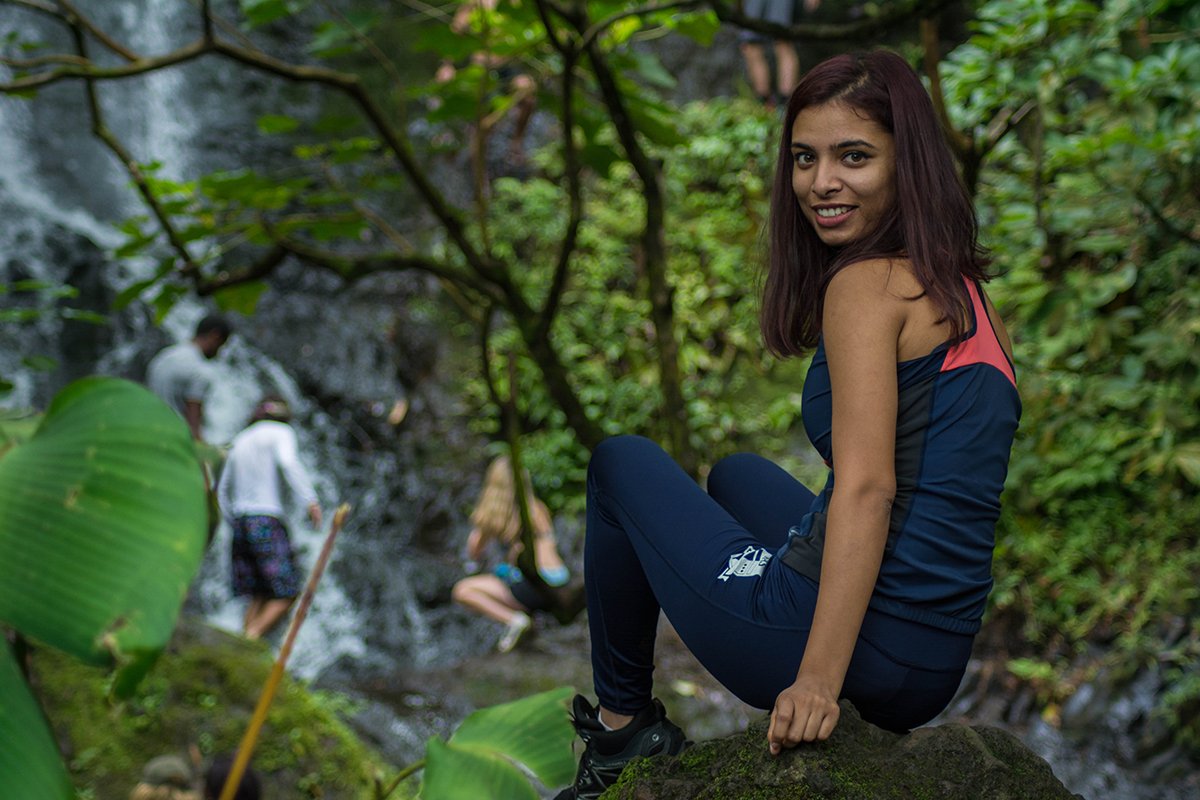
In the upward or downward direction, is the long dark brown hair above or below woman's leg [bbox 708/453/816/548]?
above

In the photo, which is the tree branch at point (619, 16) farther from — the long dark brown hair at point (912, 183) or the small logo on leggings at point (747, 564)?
the small logo on leggings at point (747, 564)

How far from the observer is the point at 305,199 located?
8.63ft

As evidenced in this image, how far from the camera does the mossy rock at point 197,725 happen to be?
3504 millimetres

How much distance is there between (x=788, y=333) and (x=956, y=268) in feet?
1.09

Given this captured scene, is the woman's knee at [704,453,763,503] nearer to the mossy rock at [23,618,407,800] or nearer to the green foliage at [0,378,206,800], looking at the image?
the green foliage at [0,378,206,800]

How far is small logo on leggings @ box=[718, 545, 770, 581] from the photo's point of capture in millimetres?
1558

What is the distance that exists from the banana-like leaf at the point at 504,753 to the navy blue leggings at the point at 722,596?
1.25 feet

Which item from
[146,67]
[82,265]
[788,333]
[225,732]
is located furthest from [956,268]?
[82,265]

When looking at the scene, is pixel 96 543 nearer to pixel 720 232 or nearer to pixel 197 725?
pixel 197 725

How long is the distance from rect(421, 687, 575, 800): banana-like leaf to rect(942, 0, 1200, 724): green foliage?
12.6ft

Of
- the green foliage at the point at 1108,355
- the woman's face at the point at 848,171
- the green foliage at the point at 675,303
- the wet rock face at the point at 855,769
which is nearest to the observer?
the wet rock face at the point at 855,769

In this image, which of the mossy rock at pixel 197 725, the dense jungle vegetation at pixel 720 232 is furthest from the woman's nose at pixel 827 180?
the mossy rock at pixel 197 725

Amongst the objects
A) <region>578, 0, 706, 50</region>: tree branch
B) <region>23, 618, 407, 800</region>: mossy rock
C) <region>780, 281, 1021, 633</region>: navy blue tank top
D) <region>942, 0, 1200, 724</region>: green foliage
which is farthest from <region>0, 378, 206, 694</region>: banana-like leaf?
<region>942, 0, 1200, 724</region>: green foliage

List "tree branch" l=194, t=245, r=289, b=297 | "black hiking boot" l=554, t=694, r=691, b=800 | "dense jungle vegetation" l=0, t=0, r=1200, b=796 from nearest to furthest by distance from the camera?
"black hiking boot" l=554, t=694, r=691, b=800 → "dense jungle vegetation" l=0, t=0, r=1200, b=796 → "tree branch" l=194, t=245, r=289, b=297
